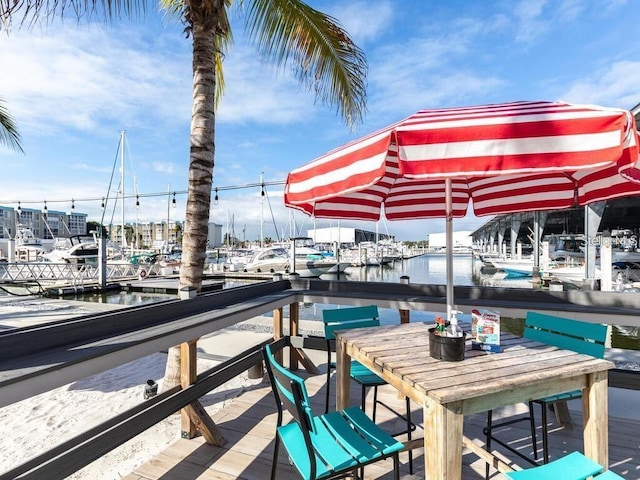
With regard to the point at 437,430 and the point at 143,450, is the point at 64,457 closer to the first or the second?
the point at 143,450

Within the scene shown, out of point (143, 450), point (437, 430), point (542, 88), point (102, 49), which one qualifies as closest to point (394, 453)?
point (437, 430)

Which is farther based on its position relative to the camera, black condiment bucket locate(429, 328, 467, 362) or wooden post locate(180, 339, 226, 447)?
wooden post locate(180, 339, 226, 447)

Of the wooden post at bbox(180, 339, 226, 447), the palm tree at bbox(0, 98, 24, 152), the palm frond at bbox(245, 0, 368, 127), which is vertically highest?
the palm tree at bbox(0, 98, 24, 152)

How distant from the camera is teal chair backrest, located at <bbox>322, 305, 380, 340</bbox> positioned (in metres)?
2.78

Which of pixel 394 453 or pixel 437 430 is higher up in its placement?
pixel 437 430

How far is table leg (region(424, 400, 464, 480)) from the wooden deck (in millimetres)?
885

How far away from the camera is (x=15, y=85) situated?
22.1 ft

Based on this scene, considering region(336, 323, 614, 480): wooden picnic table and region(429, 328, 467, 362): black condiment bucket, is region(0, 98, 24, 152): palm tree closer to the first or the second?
region(336, 323, 614, 480): wooden picnic table

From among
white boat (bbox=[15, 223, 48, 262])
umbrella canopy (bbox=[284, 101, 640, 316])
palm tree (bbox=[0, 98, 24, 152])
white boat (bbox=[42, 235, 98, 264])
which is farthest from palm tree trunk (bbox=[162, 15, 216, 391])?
white boat (bbox=[15, 223, 48, 262])

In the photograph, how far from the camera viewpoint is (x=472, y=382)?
57.6 inches

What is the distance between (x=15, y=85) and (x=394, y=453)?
932 cm

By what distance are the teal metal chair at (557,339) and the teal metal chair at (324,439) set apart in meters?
0.94

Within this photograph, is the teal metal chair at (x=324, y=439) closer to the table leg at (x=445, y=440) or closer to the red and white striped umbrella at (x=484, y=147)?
the table leg at (x=445, y=440)

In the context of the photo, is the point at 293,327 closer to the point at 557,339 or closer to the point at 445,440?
the point at 557,339
